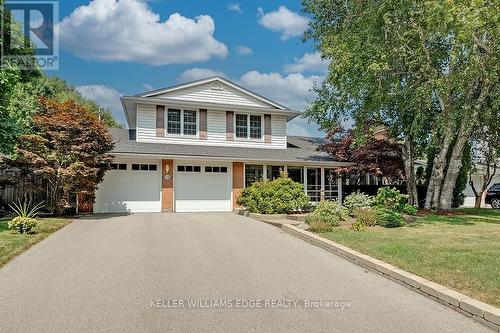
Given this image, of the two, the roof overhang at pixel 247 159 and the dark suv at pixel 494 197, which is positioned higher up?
the roof overhang at pixel 247 159

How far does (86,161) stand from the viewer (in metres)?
15.7

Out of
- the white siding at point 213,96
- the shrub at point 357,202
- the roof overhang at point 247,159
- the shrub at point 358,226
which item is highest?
the white siding at point 213,96

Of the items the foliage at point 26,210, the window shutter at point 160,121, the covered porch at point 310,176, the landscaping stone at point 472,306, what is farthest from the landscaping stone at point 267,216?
the landscaping stone at point 472,306

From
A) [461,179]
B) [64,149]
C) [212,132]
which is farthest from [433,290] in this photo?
[461,179]

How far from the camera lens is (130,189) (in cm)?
1864

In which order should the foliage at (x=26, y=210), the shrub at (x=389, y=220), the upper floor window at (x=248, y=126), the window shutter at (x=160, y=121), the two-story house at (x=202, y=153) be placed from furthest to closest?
the upper floor window at (x=248, y=126) → the window shutter at (x=160, y=121) → the two-story house at (x=202, y=153) → the shrub at (x=389, y=220) → the foliage at (x=26, y=210)

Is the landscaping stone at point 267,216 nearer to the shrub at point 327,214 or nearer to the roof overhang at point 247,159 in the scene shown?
the shrub at point 327,214

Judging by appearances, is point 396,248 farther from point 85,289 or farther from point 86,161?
point 86,161

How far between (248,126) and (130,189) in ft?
23.6

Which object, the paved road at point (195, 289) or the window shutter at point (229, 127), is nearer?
the paved road at point (195, 289)

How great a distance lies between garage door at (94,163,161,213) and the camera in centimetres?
1828

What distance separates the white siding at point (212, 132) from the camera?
66.6 feet

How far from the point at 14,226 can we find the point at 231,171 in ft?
35.3

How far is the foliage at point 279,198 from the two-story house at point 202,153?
2756mm
